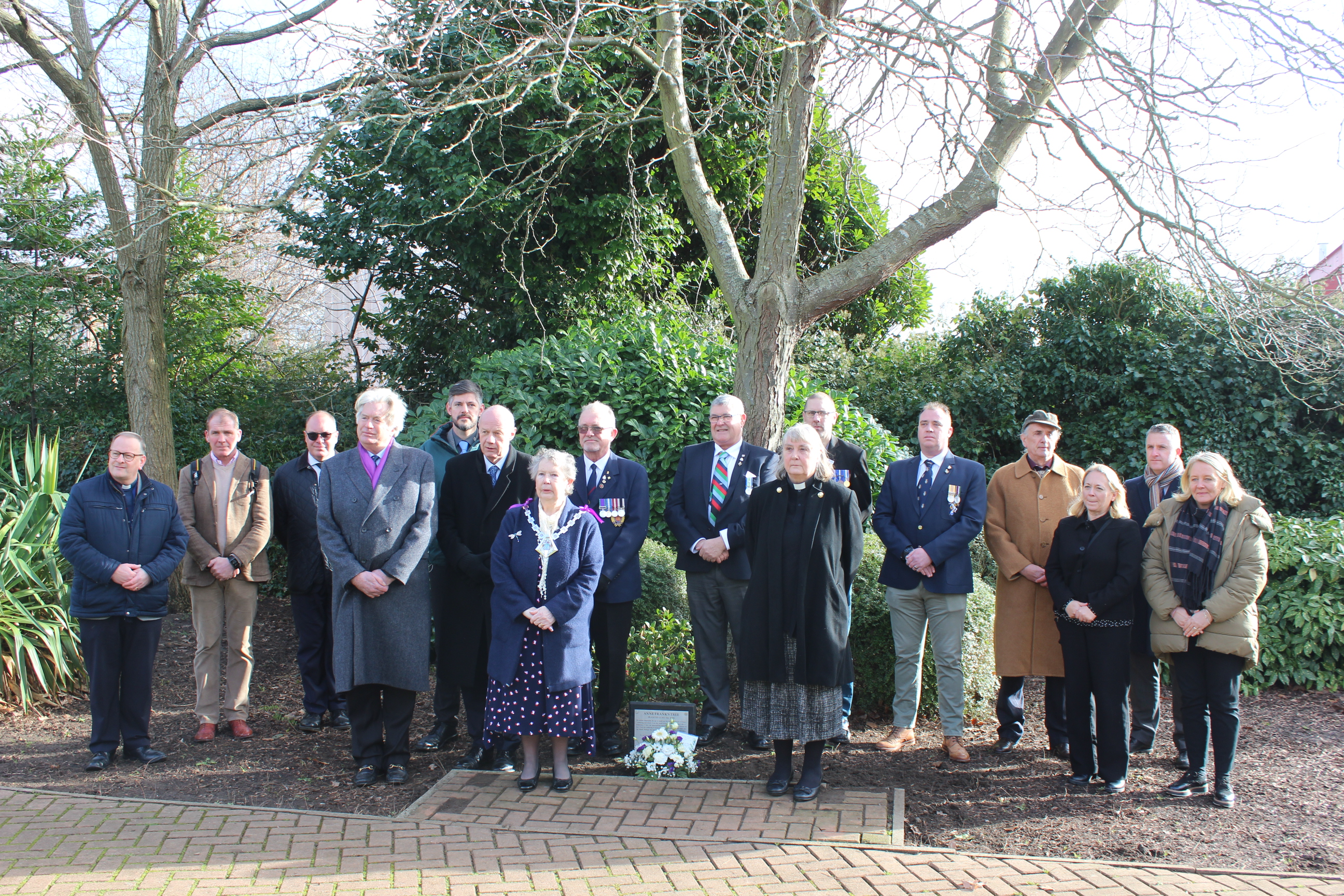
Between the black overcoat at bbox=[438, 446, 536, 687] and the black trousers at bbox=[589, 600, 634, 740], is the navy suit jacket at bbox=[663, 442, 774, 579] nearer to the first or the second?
the black trousers at bbox=[589, 600, 634, 740]

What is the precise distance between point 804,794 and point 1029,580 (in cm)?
185

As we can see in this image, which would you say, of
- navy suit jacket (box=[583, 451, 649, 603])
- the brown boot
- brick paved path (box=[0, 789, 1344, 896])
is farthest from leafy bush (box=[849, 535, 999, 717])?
brick paved path (box=[0, 789, 1344, 896])

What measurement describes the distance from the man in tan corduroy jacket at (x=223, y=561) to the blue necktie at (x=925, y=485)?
3.96 metres

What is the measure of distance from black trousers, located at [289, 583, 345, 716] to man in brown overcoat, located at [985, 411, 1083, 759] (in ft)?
13.5

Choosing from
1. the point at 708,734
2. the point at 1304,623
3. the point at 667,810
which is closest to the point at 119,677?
the point at 667,810

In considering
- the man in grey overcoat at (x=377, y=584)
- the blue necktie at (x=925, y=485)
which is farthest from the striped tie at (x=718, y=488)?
the man in grey overcoat at (x=377, y=584)

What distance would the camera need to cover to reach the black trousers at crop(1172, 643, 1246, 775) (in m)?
4.41

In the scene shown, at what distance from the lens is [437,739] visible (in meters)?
5.26

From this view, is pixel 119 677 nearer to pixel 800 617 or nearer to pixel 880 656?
pixel 800 617

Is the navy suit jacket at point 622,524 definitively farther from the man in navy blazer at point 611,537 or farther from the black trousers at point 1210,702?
the black trousers at point 1210,702

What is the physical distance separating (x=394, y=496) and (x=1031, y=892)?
3.48 metres

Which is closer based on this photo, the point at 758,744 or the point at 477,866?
the point at 477,866

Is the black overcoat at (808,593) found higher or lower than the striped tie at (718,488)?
lower

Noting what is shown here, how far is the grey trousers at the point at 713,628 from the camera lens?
5.34 m
